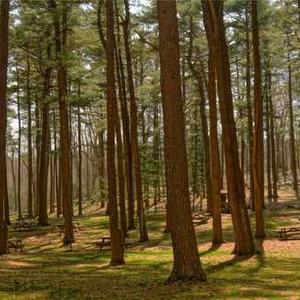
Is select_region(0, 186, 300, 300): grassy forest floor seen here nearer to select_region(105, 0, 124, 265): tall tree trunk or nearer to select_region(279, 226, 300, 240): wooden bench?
select_region(279, 226, 300, 240): wooden bench

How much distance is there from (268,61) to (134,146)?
41.2 feet

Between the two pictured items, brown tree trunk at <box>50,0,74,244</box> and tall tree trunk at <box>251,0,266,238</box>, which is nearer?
tall tree trunk at <box>251,0,266,238</box>

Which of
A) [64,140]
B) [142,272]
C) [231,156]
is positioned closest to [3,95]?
[64,140]

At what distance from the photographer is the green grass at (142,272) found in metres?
9.77

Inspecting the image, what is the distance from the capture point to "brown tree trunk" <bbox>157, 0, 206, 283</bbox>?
401 inches

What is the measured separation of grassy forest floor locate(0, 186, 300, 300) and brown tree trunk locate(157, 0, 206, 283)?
46 centimetres

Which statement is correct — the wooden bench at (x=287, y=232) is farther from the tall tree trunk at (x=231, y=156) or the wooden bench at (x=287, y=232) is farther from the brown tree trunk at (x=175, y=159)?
the brown tree trunk at (x=175, y=159)

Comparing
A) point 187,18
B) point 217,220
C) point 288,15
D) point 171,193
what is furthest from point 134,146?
point 171,193

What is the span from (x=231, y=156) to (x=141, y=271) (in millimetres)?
4341

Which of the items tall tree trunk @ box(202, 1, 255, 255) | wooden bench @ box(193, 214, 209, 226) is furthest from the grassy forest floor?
wooden bench @ box(193, 214, 209, 226)

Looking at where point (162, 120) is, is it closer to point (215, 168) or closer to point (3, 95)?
point (215, 168)

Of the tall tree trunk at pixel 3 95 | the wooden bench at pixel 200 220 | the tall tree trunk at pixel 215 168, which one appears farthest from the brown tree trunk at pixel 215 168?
the wooden bench at pixel 200 220

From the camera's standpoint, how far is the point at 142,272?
46.3 feet

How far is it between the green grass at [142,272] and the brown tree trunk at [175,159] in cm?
46
